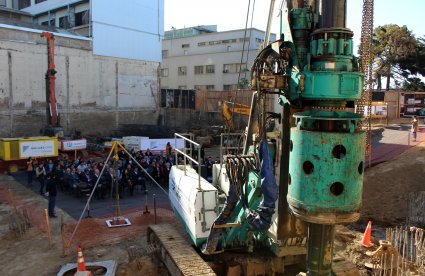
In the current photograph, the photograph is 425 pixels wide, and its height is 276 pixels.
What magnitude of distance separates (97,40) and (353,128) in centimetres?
3661

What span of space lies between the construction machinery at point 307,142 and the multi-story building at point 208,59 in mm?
41361

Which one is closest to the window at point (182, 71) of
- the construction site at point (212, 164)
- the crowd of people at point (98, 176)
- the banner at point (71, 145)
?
the construction site at point (212, 164)

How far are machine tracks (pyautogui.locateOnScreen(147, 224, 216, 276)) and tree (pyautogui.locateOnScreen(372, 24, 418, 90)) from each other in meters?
37.7

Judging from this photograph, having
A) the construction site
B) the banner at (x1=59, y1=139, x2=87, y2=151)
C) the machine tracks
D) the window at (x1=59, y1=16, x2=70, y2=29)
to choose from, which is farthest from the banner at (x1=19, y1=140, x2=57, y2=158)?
the window at (x1=59, y1=16, x2=70, y2=29)

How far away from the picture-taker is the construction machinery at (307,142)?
4055 millimetres

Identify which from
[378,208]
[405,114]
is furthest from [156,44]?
[378,208]

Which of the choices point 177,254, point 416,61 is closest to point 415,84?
point 416,61

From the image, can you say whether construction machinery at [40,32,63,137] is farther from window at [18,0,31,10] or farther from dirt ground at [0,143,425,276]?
window at [18,0,31,10]

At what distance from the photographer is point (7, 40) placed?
98.8 ft

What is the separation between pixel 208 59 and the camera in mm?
53500

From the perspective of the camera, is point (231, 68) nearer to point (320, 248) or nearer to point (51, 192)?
point (51, 192)

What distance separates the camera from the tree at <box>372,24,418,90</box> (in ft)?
135

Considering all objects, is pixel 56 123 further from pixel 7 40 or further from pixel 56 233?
pixel 56 233

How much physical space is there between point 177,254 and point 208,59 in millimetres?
47365
